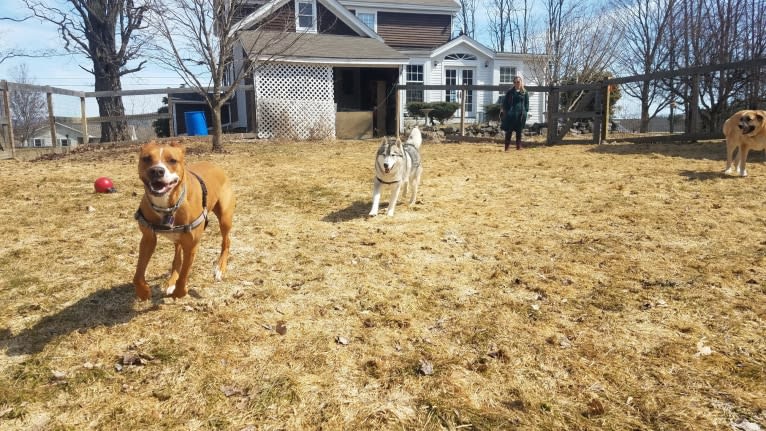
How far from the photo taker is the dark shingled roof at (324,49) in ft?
62.2

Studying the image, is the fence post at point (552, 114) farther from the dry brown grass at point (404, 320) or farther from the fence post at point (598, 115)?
the dry brown grass at point (404, 320)

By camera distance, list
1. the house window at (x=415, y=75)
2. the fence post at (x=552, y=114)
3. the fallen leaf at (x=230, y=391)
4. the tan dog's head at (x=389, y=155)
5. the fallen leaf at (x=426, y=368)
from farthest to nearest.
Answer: the house window at (x=415, y=75) → the fence post at (x=552, y=114) → the tan dog's head at (x=389, y=155) → the fallen leaf at (x=426, y=368) → the fallen leaf at (x=230, y=391)

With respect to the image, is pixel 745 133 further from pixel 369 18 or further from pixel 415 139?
pixel 369 18

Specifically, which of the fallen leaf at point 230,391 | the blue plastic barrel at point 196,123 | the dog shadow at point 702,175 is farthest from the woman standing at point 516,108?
the fallen leaf at point 230,391

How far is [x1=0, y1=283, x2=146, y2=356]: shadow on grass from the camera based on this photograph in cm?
317

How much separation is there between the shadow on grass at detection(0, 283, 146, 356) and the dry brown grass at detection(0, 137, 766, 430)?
0.02m

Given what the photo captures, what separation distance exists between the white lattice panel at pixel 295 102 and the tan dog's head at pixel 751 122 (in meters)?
13.6

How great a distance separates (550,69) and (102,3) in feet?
72.0

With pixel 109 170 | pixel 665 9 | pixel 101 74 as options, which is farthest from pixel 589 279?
pixel 665 9

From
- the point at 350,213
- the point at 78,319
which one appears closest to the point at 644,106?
the point at 350,213

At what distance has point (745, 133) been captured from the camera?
8.27m

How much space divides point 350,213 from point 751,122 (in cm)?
696

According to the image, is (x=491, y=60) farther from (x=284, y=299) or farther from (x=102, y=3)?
(x=284, y=299)

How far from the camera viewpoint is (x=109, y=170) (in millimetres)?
10766
